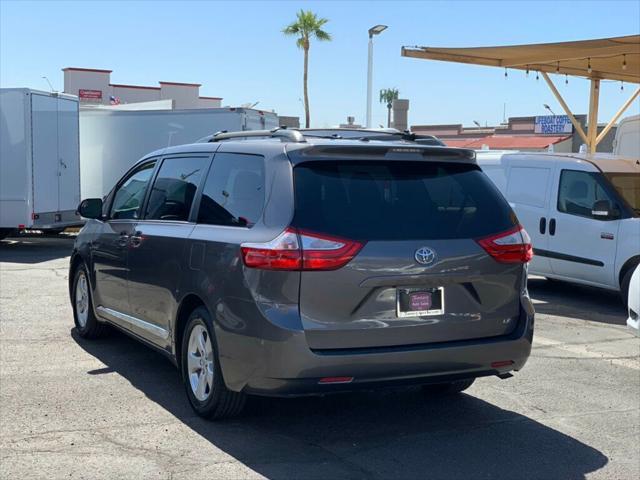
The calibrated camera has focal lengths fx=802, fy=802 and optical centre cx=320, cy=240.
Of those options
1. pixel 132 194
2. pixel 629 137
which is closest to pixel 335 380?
pixel 132 194

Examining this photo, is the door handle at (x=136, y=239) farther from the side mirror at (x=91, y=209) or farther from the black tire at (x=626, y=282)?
the black tire at (x=626, y=282)

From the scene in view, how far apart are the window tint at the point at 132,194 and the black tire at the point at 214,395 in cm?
157

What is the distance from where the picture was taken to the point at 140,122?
1842 cm

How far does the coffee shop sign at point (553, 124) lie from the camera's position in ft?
151

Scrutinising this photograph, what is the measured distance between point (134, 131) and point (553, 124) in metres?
34.7

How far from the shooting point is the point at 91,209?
741 cm

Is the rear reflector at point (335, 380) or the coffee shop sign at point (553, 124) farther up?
the coffee shop sign at point (553, 124)

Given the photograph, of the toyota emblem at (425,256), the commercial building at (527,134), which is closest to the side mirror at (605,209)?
the toyota emblem at (425,256)

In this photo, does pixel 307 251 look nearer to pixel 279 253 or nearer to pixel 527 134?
pixel 279 253

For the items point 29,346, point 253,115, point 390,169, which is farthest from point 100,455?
point 253,115

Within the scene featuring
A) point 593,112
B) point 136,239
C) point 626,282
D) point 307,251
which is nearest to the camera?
point 307,251

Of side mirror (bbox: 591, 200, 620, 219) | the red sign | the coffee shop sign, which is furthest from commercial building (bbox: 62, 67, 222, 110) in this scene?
side mirror (bbox: 591, 200, 620, 219)

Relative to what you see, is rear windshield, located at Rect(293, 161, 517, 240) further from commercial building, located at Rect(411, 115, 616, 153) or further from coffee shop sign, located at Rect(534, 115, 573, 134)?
coffee shop sign, located at Rect(534, 115, 573, 134)

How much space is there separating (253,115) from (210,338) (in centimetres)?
1299
